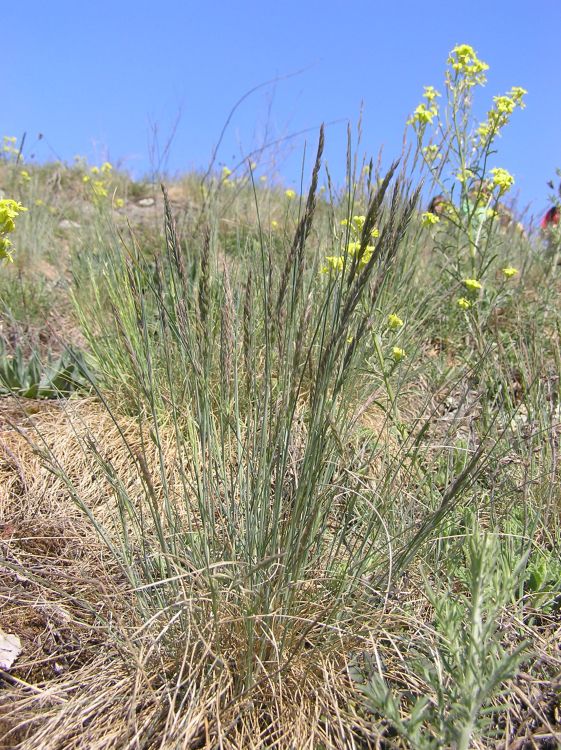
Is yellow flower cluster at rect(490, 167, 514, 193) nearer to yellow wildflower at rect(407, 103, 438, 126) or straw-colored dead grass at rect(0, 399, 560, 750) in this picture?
yellow wildflower at rect(407, 103, 438, 126)

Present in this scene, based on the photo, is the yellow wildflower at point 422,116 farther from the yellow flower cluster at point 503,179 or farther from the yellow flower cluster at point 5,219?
the yellow flower cluster at point 5,219

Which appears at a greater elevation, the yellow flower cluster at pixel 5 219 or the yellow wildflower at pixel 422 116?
the yellow wildflower at pixel 422 116

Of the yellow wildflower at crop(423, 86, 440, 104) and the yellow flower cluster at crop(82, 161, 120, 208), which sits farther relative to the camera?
the yellow flower cluster at crop(82, 161, 120, 208)

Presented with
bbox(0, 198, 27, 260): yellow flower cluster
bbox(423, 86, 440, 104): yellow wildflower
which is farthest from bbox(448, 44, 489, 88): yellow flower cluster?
bbox(0, 198, 27, 260): yellow flower cluster

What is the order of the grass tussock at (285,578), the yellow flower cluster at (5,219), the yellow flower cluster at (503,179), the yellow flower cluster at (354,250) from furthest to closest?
the yellow flower cluster at (503,179)
the yellow flower cluster at (354,250)
the yellow flower cluster at (5,219)
the grass tussock at (285,578)

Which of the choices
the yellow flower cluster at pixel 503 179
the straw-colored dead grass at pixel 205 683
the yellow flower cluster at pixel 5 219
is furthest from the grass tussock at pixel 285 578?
the yellow flower cluster at pixel 503 179

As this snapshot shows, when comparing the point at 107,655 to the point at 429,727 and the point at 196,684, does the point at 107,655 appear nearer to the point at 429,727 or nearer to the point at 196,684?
the point at 196,684

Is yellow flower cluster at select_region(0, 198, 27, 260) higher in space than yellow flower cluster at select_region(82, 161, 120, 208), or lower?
lower

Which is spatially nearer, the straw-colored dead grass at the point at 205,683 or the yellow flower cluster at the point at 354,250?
the straw-colored dead grass at the point at 205,683

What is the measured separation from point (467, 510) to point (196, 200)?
6395 mm

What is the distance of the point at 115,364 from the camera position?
9.37ft

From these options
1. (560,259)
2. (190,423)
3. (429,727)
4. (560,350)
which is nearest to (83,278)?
(190,423)

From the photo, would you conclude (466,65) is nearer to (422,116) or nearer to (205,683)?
(422,116)

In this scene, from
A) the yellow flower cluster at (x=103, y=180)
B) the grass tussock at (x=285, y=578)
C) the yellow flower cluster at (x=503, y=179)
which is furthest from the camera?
the yellow flower cluster at (x=103, y=180)
